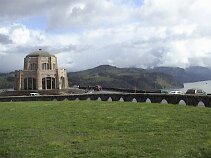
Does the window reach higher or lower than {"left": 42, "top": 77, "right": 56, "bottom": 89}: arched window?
higher

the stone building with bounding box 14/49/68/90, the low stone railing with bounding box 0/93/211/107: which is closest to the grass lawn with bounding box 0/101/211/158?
the low stone railing with bounding box 0/93/211/107

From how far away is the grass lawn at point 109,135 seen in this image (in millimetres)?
21938

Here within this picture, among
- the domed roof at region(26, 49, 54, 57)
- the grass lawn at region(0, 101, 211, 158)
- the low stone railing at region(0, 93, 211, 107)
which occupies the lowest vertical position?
the grass lawn at region(0, 101, 211, 158)

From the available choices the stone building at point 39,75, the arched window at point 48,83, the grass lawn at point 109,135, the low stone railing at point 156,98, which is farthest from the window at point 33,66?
the grass lawn at point 109,135

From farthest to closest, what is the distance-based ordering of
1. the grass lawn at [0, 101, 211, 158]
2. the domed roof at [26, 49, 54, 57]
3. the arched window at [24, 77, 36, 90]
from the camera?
the domed roof at [26, 49, 54, 57]
the arched window at [24, 77, 36, 90]
the grass lawn at [0, 101, 211, 158]

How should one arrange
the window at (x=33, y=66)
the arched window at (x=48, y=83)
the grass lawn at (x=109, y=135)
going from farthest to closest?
the window at (x=33, y=66)
the arched window at (x=48, y=83)
the grass lawn at (x=109, y=135)

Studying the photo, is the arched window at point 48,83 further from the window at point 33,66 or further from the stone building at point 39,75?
the window at point 33,66

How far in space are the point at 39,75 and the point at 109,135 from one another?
349ft

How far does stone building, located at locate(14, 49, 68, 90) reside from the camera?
132375 mm

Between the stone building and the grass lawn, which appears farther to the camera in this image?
the stone building

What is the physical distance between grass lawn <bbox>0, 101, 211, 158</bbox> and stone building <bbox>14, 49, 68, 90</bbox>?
95255 millimetres

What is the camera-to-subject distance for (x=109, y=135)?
88.0ft

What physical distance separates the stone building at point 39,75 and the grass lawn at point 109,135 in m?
95.3

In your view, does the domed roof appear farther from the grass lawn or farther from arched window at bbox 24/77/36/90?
the grass lawn
